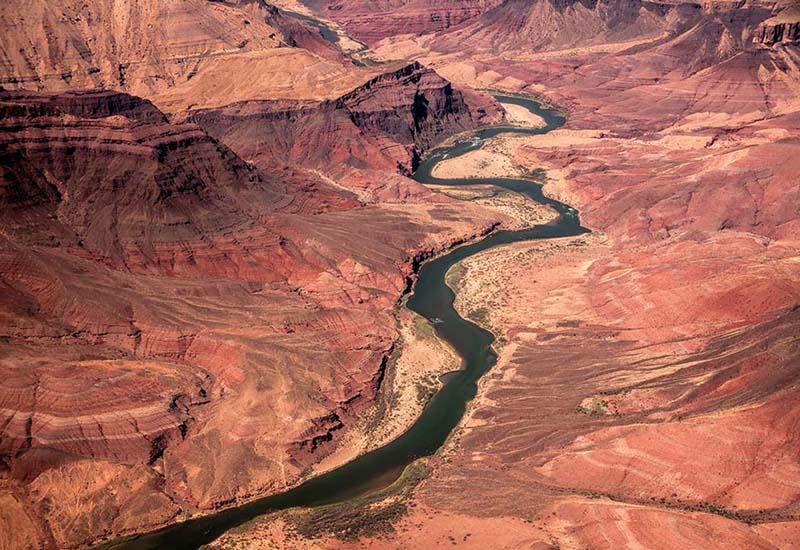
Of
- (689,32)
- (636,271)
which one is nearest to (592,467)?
(636,271)

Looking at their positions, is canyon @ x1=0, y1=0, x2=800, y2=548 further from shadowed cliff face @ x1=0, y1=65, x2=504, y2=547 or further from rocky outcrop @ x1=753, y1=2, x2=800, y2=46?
rocky outcrop @ x1=753, y1=2, x2=800, y2=46

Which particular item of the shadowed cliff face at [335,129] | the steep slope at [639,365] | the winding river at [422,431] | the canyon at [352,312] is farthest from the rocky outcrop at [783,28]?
the winding river at [422,431]

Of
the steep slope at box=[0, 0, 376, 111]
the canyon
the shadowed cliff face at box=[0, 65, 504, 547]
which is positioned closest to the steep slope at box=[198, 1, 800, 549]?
the canyon

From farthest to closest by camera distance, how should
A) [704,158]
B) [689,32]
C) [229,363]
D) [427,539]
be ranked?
[689,32]
[704,158]
[229,363]
[427,539]

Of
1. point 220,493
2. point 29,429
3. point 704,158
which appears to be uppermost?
point 704,158

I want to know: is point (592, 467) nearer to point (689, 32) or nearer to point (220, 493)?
point (220, 493)

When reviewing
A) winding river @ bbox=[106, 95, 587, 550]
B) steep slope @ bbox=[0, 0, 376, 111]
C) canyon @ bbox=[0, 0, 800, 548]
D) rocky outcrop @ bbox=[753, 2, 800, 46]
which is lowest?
winding river @ bbox=[106, 95, 587, 550]

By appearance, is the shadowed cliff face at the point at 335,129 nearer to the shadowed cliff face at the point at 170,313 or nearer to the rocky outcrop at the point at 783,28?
the shadowed cliff face at the point at 170,313

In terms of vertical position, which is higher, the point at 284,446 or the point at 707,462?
the point at 707,462
